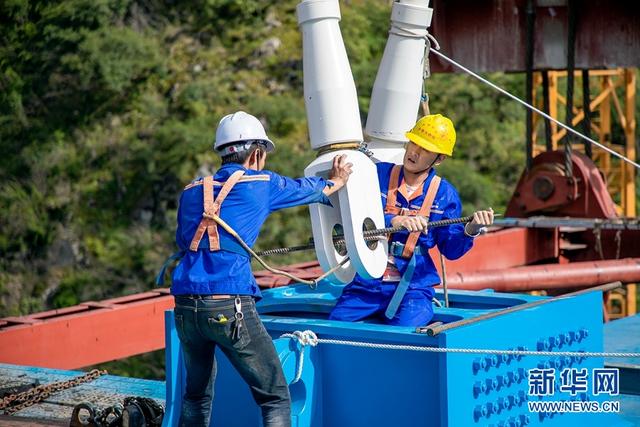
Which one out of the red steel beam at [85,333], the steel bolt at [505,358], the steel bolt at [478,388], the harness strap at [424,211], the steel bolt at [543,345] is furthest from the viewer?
the red steel beam at [85,333]

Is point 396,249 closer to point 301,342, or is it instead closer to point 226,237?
point 301,342

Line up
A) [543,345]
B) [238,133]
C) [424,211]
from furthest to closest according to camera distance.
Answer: [424,211] < [543,345] < [238,133]

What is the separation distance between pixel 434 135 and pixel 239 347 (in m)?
1.47

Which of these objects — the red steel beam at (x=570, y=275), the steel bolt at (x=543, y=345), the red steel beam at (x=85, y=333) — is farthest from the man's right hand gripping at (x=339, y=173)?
the red steel beam at (x=570, y=275)

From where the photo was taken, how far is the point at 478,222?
16.3 feet

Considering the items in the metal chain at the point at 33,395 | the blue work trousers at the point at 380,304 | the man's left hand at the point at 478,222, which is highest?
the man's left hand at the point at 478,222

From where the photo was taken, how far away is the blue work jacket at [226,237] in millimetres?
4320

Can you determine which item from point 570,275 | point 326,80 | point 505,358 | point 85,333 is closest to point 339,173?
point 326,80

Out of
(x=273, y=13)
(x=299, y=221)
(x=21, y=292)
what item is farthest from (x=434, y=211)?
(x=273, y=13)

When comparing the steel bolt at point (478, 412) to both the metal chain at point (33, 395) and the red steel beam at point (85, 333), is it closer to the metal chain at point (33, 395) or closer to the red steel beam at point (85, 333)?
the metal chain at point (33, 395)

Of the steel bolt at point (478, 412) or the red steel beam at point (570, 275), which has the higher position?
the red steel beam at point (570, 275)

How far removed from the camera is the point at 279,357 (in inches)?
179

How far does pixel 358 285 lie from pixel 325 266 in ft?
0.79

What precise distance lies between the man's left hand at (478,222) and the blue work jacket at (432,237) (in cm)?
9
